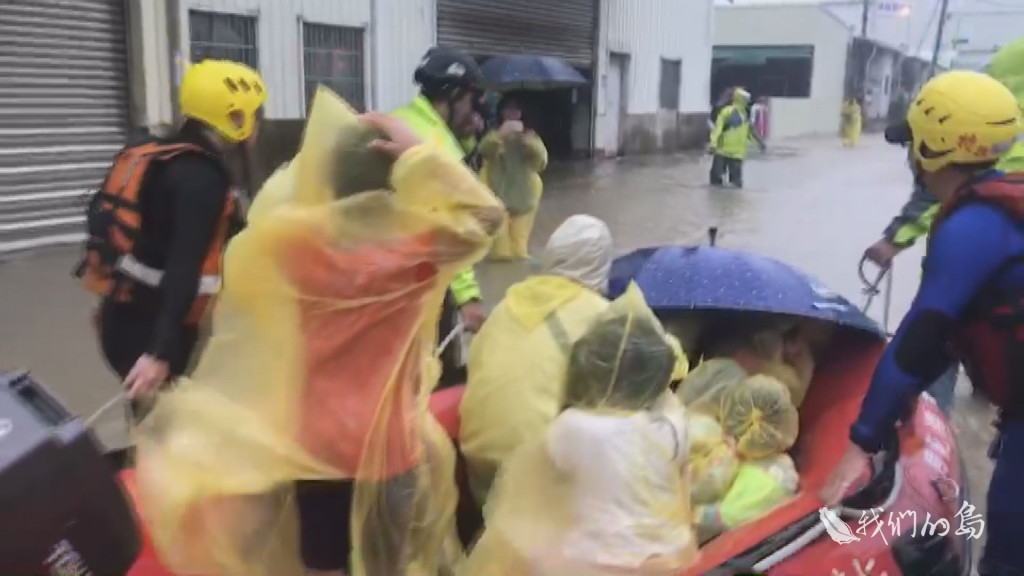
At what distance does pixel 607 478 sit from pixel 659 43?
23509mm

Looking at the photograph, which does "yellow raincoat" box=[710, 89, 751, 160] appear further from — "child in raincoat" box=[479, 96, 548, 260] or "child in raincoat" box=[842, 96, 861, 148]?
"child in raincoat" box=[842, 96, 861, 148]

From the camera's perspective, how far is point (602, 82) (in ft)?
73.5

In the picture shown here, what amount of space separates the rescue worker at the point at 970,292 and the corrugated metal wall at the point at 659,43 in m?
20.1

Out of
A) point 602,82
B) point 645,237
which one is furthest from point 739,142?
point 645,237

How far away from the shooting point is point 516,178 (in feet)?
33.7

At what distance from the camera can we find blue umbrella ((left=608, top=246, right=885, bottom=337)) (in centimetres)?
378

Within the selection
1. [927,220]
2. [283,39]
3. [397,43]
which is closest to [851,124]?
[397,43]

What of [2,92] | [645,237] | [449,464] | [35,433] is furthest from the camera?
[645,237]

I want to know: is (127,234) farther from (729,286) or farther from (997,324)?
(997,324)

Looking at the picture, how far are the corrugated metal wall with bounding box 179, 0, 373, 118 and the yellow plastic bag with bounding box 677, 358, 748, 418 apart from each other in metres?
9.81

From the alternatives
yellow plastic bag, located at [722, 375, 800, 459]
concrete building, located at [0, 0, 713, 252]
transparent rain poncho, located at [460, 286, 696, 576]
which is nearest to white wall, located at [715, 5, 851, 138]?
concrete building, located at [0, 0, 713, 252]

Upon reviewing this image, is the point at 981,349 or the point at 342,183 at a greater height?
the point at 342,183

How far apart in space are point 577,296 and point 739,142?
15.7 metres

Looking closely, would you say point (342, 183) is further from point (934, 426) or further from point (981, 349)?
point (934, 426)
